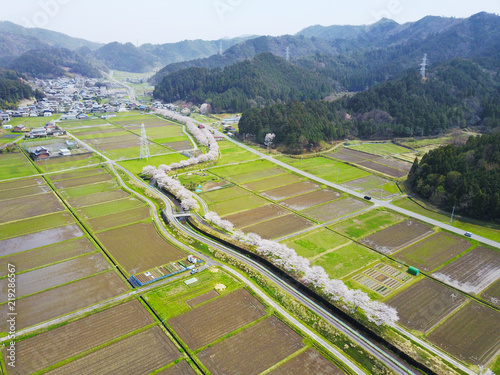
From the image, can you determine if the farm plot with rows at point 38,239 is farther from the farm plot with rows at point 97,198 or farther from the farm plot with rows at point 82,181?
the farm plot with rows at point 82,181

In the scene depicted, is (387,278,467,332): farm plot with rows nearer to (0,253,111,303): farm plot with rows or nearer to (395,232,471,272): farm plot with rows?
(395,232,471,272): farm plot with rows

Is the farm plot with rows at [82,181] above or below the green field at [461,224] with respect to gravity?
above

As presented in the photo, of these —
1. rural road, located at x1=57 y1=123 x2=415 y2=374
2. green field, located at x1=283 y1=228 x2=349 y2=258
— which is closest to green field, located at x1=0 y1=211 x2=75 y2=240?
rural road, located at x1=57 y1=123 x2=415 y2=374

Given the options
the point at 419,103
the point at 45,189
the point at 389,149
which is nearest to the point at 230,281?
the point at 45,189

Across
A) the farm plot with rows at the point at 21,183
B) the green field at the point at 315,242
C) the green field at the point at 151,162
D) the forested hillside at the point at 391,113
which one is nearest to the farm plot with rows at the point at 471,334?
the green field at the point at 315,242

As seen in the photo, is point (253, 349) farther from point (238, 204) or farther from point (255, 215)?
point (238, 204)

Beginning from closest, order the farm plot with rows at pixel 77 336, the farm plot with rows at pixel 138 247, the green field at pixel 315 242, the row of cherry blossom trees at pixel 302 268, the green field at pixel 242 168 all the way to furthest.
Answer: the farm plot with rows at pixel 77 336 → the row of cherry blossom trees at pixel 302 268 → the farm plot with rows at pixel 138 247 → the green field at pixel 315 242 → the green field at pixel 242 168

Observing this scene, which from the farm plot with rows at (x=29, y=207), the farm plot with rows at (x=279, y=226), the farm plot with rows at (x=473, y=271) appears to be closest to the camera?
the farm plot with rows at (x=473, y=271)

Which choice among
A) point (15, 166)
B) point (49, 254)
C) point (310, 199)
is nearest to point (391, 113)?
point (310, 199)
